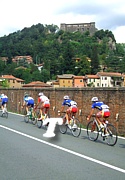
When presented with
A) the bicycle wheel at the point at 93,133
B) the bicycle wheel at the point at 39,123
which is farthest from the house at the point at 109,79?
the bicycle wheel at the point at 93,133

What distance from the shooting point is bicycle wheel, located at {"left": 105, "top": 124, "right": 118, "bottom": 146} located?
37.7 feet

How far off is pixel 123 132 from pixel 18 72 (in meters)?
121

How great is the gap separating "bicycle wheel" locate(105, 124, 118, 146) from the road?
190mm

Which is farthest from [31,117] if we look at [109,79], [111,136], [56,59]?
[56,59]

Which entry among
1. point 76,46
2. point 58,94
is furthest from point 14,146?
point 76,46

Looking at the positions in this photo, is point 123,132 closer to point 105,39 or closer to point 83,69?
point 83,69

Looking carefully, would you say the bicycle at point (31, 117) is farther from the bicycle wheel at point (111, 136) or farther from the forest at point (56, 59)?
the forest at point (56, 59)

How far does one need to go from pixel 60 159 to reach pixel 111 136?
10.2 ft

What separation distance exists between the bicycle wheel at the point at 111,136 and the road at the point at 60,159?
19cm

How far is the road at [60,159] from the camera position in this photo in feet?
23.7

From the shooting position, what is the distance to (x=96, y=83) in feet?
362

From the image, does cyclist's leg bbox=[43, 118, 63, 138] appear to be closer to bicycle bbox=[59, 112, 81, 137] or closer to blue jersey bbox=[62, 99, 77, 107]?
bicycle bbox=[59, 112, 81, 137]

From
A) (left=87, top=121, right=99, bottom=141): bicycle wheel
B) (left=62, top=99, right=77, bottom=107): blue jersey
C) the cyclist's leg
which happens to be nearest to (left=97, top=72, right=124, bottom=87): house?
the cyclist's leg

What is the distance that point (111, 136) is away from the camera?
11594 mm
